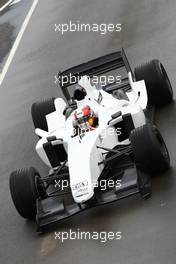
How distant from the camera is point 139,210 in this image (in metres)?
13.4

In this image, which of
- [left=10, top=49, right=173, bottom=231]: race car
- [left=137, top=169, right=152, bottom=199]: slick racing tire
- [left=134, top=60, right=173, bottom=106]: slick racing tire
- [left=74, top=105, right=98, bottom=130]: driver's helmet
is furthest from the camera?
[left=134, top=60, right=173, bottom=106]: slick racing tire

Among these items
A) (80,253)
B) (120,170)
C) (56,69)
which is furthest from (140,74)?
(56,69)

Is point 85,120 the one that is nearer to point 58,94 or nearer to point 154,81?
point 154,81

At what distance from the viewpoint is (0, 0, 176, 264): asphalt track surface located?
12.7m

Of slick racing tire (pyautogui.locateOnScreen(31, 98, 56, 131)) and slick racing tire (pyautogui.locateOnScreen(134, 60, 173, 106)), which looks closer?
slick racing tire (pyautogui.locateOnScreen(134, 60, 173, 106))

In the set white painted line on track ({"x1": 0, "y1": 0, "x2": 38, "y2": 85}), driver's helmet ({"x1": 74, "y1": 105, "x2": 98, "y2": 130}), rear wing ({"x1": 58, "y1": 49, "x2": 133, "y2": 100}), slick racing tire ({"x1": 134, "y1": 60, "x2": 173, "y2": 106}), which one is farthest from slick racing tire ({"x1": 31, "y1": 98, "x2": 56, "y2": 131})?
white painted line on track ({"x1": 0, "y1": 0, "x2": 38, "y2": 85})

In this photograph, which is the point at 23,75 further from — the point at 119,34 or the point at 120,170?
the point at 120,170

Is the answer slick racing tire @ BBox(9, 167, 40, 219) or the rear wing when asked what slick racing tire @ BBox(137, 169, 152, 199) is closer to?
slick racing tire @ BBox(9, 167, 40, 219)

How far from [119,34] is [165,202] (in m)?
10.9

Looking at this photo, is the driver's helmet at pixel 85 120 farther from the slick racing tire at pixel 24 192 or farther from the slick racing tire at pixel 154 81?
the slick racing tire at pixel 154 81

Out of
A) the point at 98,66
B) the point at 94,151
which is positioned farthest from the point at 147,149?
the point at 98,66

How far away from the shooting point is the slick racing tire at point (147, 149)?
1348 cm

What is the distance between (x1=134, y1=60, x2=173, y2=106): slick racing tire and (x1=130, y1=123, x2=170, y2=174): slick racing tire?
285cm

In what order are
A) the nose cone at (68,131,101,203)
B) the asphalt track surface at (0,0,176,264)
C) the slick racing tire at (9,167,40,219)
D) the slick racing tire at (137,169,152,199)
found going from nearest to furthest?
the asphalt track surface at (0,0,176,264), the nose cone at (68,131,101,203), the slick racing tire at (137,169,152,199), the slick racing tire at (9,167,40,219)
